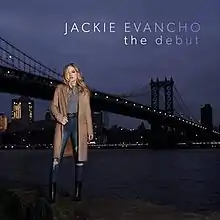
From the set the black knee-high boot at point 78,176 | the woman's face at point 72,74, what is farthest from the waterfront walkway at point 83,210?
the woman's face at point 72,74

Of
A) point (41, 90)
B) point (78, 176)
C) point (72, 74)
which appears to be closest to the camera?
point (72, 74)

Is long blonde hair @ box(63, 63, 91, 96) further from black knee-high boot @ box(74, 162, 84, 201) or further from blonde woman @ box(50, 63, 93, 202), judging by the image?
black knee-high boot @ box(74, 162, 84, 201)

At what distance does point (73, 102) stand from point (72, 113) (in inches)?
3.6

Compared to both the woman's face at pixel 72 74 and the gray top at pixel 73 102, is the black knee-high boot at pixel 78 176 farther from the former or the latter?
the woman's face at pixel 72 74

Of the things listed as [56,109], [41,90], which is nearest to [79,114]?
[56,109]

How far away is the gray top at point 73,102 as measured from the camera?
15.2 feet

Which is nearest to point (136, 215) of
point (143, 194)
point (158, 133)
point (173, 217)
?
point (173, 217)

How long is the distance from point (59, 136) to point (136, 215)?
3.19ft

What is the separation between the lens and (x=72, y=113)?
468 cm

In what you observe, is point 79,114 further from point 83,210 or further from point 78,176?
point 83,210

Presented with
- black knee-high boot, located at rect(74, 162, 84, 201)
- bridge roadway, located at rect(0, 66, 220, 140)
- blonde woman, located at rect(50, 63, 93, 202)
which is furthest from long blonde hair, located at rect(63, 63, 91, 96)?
bridge roadway, located at rect(0, 66, 220, 140)

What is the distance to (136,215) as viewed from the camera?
4.97 metres

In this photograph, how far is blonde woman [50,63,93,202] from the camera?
4633 mm

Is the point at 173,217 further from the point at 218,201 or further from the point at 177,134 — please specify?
the point at 177,134
